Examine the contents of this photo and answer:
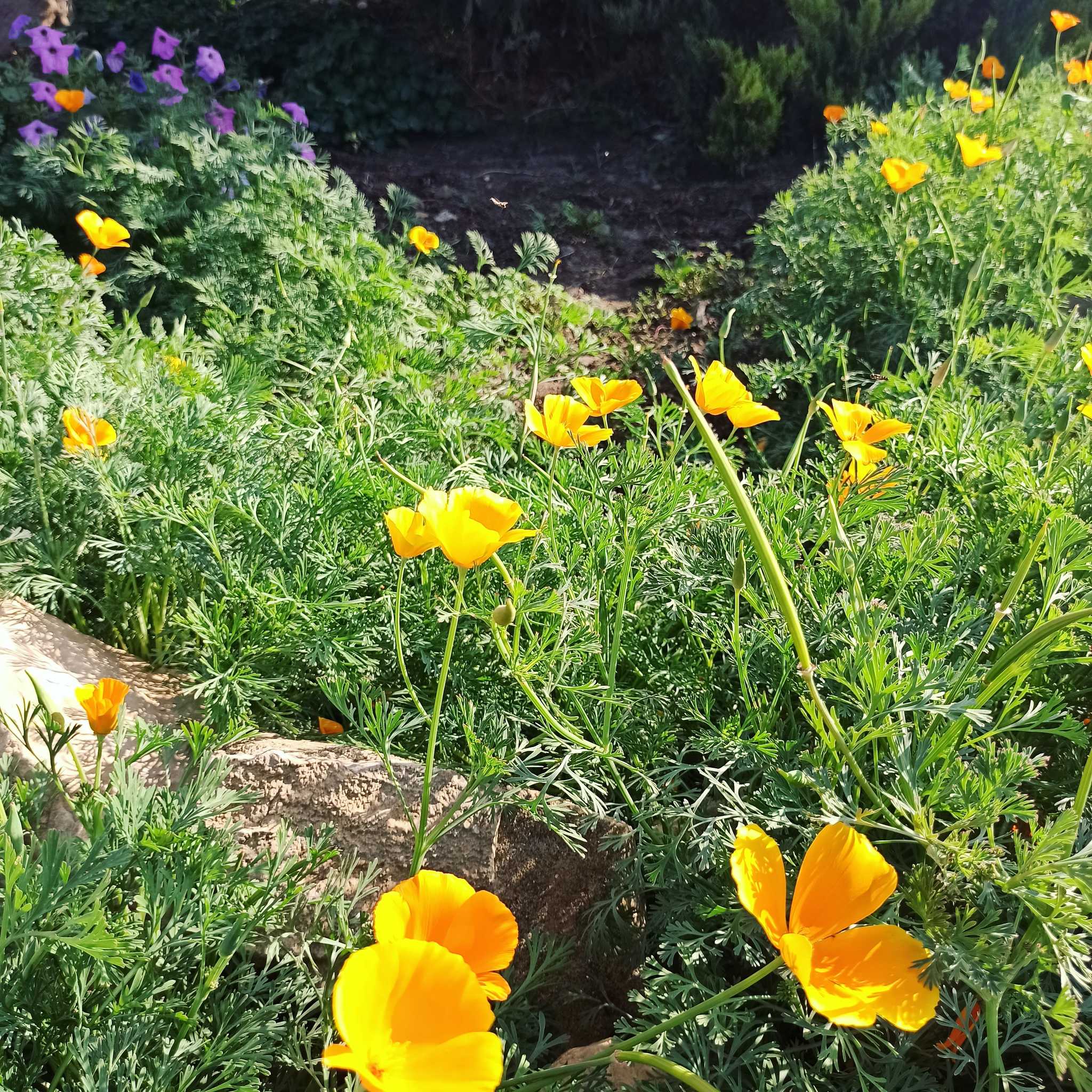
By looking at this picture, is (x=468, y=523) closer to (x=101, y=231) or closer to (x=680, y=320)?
(x=101, y=231)

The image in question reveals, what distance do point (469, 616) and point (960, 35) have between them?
6.67 meters

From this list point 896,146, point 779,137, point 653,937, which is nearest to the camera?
point 653,937

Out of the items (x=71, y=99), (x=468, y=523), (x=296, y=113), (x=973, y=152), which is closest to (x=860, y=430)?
(x=468, y=523)

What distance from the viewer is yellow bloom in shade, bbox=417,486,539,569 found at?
115 centimetres

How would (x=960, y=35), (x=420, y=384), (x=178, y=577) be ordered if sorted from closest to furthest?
(x=178, y=577) → (x=420, y=384) → (x=960, y=35)

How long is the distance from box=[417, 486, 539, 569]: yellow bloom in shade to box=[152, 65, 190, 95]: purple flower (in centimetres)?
409

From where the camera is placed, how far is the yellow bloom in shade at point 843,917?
3.22 feet

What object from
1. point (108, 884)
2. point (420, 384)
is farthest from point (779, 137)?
point (108, 884)

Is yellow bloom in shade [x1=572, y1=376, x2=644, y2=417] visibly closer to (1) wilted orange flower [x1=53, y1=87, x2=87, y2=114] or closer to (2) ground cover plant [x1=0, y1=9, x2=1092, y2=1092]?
(2) ground cover plant [x1=0, y1=9, x2=1092, y2=1092]

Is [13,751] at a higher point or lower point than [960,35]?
lower

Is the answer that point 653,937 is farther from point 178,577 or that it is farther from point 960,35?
point 960,35

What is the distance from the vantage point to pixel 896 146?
358cm

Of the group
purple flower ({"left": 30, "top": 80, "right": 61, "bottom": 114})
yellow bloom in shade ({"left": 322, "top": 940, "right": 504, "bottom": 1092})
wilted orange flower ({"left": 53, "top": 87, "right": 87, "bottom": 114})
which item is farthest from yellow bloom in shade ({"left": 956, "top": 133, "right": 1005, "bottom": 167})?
purple flower ({"left": 30, "top": 80, "right": 61, "bottom": 114})

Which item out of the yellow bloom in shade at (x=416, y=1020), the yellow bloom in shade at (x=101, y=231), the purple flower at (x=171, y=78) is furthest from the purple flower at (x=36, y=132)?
the yellow bloom in shade at (x=416, y=1020)
